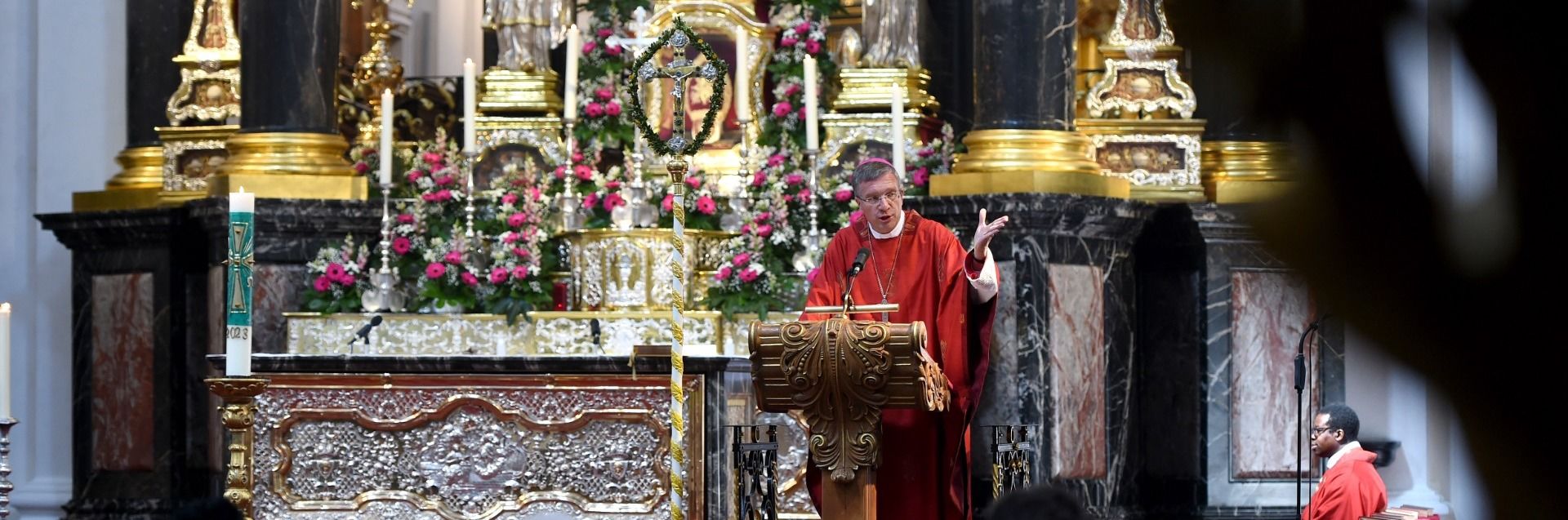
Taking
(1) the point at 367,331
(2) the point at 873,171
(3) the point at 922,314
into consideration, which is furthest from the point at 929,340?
(1) the point at 367,331

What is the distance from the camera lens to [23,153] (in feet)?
39.3

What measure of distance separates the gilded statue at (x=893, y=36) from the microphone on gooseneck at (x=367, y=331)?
2.97 meters

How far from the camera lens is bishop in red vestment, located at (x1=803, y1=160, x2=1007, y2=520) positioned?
7348mm

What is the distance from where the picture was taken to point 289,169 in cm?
1053

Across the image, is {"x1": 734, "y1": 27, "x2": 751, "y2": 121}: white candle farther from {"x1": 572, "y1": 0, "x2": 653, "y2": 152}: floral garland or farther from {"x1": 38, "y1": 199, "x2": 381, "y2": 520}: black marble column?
{"x1": 38, "y1": 199, "x2": 381, "y2": 520}: black marble column

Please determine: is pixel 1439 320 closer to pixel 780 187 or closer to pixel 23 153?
pixel 780 187

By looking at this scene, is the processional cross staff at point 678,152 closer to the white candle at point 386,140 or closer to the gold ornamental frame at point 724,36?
the white candle at point 386,140

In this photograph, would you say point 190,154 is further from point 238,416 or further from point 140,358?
point 238,416

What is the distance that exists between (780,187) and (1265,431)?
283 centimetres

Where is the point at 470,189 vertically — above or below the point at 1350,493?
above

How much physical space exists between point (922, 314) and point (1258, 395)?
348 centimetres

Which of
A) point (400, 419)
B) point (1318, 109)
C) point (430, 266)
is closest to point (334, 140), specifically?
point (430, 266)

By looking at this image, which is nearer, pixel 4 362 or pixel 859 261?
pixel 4 362

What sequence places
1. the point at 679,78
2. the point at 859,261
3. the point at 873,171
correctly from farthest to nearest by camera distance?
1. the point at 873,171
2. the point at 679,78
3. the point at 859,261
